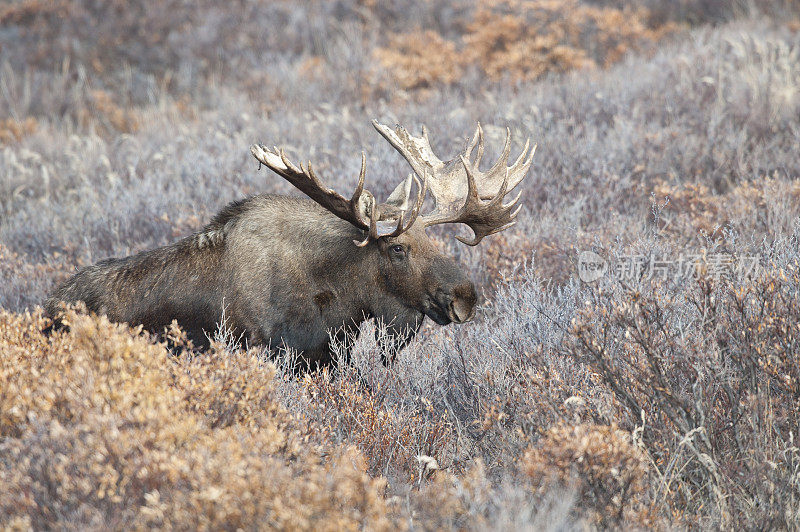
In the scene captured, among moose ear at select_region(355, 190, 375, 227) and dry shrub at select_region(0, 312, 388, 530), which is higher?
moose ear at select_region(355, 190, 375, 227)

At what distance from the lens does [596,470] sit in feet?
8.91

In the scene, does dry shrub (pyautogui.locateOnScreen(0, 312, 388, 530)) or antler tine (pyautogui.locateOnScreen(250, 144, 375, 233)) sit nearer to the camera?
dry shrub (pyautogui.locateOnScreen(0, 312, 388, 530))

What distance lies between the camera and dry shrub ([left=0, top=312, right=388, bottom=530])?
2309 millimetres

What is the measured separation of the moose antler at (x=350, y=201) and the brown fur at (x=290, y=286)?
5.9 inches

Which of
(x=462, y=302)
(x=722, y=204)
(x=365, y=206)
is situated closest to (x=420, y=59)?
(x=722, y=204)

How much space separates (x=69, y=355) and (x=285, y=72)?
859 cm

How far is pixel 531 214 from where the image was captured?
661 cm

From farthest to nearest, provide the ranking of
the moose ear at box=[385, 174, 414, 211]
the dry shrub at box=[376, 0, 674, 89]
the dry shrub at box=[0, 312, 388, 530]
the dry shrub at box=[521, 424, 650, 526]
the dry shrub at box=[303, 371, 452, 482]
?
the dry shrub at box=[376, 0, 674, 89] < the moose ear at box=[385, 174, 414, 211] < the dry shrub at box=[303, 371, 452, 482] < the dry shrub at box=[521, 424, 650, 526] < the dry shrub at box=[0, 312, 388, 530]

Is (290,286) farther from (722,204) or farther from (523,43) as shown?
(523,43)

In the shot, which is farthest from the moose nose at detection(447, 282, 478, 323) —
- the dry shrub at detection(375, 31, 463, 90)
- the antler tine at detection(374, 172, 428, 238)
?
the dry shrub at detection(375, 31, 463, 90)

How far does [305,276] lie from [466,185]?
3.93 feet

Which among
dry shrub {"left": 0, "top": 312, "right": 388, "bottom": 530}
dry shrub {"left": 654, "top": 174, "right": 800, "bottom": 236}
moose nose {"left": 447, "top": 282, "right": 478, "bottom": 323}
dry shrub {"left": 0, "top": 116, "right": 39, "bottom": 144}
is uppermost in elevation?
dry shrub {"left": 0, "top": 312, "right": 388, "bottom": 530}

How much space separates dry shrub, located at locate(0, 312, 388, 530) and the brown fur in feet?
3.55

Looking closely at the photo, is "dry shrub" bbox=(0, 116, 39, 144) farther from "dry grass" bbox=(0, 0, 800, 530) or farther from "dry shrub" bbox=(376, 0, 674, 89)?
"dry shrub" bbox=(376, 0, 674, 89)
